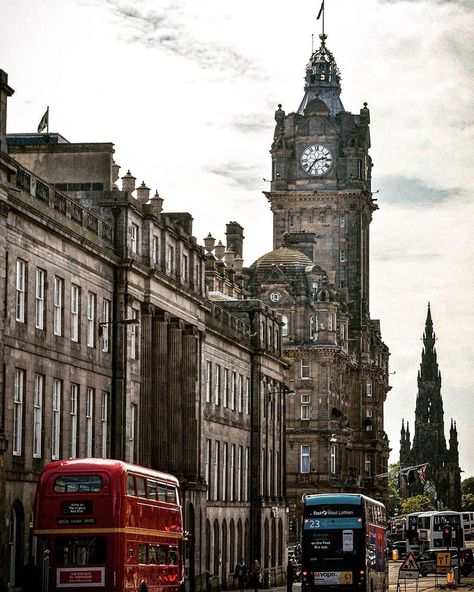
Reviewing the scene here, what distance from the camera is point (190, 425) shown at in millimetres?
86688

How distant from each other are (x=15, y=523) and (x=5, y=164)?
41.7 ft

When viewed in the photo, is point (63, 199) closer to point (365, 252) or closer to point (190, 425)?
point (190, 425)

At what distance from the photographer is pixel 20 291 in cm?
6138

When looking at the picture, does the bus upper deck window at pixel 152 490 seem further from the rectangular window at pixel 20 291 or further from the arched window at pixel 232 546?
the arched window at pixel 232 546

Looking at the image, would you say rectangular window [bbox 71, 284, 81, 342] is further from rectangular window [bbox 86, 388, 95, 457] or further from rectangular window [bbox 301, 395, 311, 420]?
rectangular window [bbox 301, 395, 311, 420]

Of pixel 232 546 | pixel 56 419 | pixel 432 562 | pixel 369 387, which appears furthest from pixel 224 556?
pixel 369 387

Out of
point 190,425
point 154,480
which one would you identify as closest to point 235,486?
point 190,425

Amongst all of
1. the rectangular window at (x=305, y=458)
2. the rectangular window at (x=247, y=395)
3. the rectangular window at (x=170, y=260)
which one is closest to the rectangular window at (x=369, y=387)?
the rectangular window at (x=305, y=458)

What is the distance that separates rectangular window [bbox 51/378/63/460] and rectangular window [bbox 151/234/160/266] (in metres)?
14.6

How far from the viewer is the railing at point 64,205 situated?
202 feet

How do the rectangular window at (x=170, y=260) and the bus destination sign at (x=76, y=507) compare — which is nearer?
the bus destination sign at (x=76, y=507)

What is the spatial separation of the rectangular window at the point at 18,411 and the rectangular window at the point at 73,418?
563cm

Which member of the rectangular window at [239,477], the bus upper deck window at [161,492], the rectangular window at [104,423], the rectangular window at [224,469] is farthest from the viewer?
the rectangular window at [239,477]

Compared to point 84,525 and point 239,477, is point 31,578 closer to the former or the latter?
point 84,525
